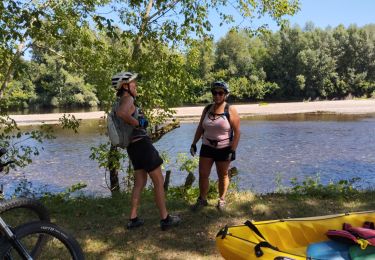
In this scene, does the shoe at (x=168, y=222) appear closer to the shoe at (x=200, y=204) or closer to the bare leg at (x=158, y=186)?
the bare leg at (x=158, y=186)

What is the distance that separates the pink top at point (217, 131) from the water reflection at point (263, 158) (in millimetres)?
4351

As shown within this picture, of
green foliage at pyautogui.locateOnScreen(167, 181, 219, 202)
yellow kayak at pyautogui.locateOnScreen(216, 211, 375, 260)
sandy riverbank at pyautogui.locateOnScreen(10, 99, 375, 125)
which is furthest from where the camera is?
sandy riverbank at pyautogui.locateOnScreen(10, 99, 375, 125)

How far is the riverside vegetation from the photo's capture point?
455 centimetres

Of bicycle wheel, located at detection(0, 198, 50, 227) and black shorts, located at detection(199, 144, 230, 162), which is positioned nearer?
bicycle wheel, located at detection(0, 198, 50, 227)

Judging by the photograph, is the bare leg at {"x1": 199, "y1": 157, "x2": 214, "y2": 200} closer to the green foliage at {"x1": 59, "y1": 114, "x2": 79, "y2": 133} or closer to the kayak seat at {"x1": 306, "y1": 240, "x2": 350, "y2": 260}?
the kayak seat at {"x1": 306, "y1": 240, "x2": 350, "y2": 260}

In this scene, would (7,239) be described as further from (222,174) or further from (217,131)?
(222,174)

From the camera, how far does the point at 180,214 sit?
5547mm

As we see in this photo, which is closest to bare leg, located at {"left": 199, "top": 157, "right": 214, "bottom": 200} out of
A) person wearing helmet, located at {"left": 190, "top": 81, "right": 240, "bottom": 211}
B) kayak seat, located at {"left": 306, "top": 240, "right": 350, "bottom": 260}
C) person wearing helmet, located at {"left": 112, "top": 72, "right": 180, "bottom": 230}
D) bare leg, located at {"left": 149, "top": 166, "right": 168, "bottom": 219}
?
person wearing helmet, located at {"left": 190, "top": 81, "right": 240, "bottom": 211}

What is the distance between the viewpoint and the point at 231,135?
18.0 feet

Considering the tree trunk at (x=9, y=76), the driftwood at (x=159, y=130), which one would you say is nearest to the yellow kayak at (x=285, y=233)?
the driftwood at (x=159, y=130)

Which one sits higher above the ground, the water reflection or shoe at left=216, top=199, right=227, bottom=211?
shoe at left=216, top=199, right=227, bottom=211

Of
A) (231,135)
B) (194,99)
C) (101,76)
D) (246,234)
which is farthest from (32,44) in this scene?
(246,234)

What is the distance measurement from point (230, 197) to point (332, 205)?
4.72 ft

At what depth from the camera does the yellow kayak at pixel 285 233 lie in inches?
144
